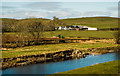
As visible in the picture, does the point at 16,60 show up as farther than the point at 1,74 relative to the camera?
Yes

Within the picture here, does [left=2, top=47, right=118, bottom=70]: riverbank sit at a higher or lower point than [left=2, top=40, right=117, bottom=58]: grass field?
lower

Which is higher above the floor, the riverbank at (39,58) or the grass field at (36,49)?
the grass field at (36,49)

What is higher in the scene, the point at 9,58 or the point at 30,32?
the point at 30,32

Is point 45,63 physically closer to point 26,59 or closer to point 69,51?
point 26,59

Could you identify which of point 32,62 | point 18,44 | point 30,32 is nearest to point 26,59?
point 32,62

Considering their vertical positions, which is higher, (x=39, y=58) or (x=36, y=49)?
(x=36, y=49)

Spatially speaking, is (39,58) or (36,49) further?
(36,49)

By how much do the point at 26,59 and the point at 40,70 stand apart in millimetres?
11044

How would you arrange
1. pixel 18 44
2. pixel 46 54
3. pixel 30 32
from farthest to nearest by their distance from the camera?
pixel 30 32, pixel 18 44, pixel 46 54

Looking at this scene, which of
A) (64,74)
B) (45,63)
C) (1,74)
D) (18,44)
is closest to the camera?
(64,74)

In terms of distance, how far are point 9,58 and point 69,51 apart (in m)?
23.6

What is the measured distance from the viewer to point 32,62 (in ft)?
168

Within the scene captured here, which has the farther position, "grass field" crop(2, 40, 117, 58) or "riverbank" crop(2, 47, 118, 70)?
"grass field" crop(2, 40, 117, 58)

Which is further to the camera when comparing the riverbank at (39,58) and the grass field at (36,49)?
the grass field at (36,49)
